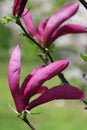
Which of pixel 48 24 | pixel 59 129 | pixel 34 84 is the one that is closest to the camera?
pixel 34 84

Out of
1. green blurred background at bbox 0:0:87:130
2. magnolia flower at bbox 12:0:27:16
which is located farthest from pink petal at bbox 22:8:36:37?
green blurred background at bbox 0:0:87:130

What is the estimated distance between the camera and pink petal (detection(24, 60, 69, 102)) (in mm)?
880

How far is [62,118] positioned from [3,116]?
721 mm

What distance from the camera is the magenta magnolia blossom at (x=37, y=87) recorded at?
879 millimetres

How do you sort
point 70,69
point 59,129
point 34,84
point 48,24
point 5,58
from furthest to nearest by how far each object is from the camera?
point 5,58
point 70,69
point 59,129
point 48,24
point 34,84

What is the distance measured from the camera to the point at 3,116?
5887 millimetres

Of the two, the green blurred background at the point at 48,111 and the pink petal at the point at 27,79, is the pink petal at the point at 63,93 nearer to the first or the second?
the pink petal at the point at 27,79

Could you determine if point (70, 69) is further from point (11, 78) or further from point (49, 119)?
point (11, 78)

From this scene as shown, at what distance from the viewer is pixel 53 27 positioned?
1085 millimetres

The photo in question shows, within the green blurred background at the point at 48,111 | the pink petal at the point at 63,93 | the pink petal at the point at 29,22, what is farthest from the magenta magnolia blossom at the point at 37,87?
the green blurred background at the point at 48,111

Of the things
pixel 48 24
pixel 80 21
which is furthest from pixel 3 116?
pixel 48 24

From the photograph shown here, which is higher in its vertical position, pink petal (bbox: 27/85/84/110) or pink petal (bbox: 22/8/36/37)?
pink petal (bbox: 22/8/36/37)

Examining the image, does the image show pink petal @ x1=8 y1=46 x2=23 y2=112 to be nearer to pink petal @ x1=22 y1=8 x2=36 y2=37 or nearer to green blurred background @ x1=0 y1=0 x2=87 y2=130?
pink petal @ x1=22 y1=8 x2=36 y2=37

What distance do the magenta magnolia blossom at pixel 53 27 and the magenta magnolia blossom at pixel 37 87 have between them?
0.15 metres
